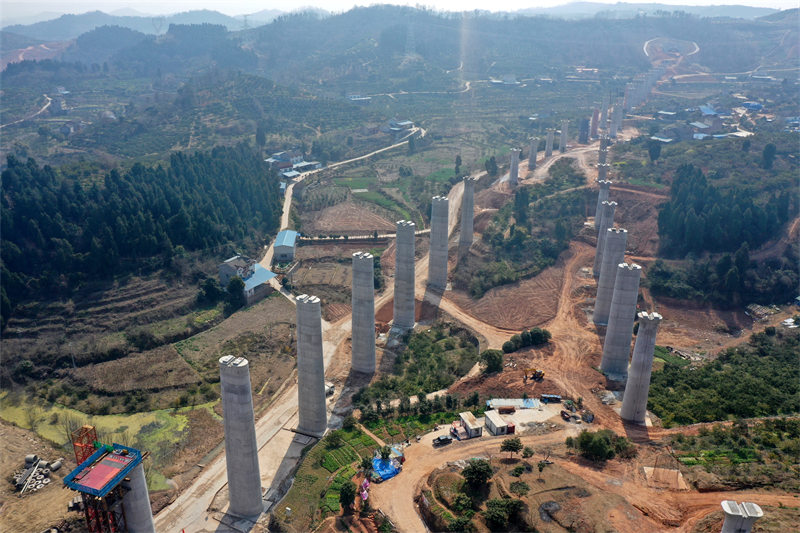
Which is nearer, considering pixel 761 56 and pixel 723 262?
pixel 723 262

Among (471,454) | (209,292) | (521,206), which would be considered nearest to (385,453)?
(471,454)

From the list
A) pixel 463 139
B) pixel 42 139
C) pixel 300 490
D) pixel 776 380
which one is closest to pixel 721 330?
pixel 776 380

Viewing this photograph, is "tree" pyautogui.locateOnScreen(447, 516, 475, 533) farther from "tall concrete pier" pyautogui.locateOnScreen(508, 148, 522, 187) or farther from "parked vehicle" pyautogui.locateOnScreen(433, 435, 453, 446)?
"tall concrete pier" pyautogui.locateOnScreen(508, 148, 522, 187)

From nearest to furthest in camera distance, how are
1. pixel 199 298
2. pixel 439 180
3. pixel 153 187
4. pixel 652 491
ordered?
pixel 652 491 < pixel 199 298 < pixel 153 187 < pixel 439 180

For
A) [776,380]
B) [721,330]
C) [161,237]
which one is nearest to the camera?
[776,380]

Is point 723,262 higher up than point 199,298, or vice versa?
point 723,262

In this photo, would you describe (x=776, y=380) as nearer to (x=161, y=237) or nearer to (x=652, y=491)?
(x=652, y=491)

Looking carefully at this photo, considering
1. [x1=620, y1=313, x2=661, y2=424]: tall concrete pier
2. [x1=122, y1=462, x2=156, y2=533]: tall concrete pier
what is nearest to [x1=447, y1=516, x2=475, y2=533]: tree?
[x1=122, y1=462, x2=156, y2=533]: tall concrete pier

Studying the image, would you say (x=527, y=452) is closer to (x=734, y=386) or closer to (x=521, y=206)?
(x=734, y=386)
